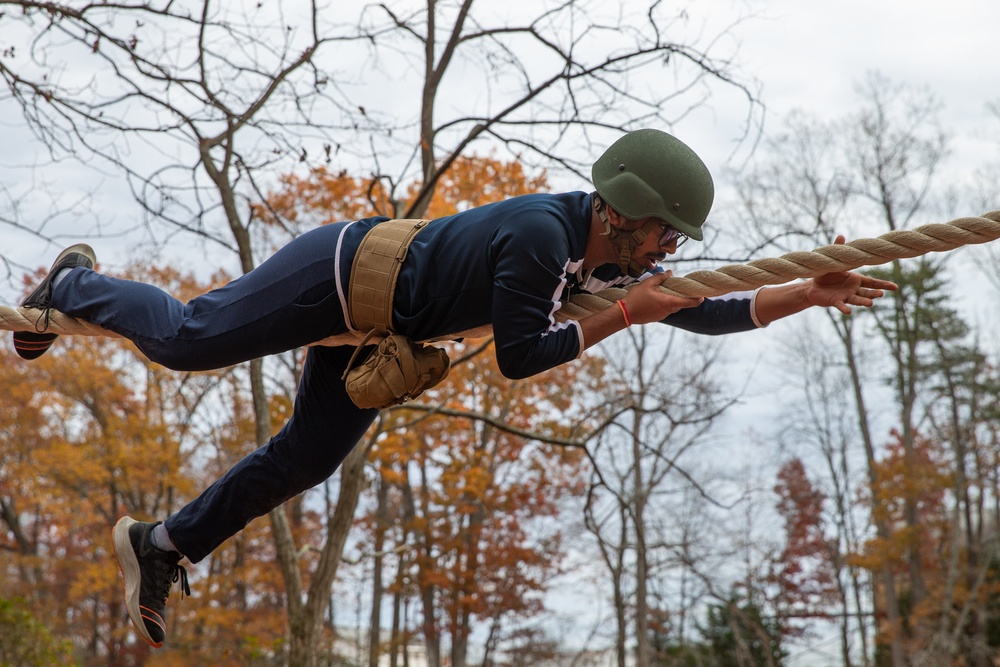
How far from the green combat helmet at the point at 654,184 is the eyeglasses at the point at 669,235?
0.13 ft

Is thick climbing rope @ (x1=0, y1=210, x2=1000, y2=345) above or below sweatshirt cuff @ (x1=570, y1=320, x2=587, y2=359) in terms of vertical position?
above

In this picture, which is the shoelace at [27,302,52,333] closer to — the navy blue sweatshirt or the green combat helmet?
the navy blue sweatshirt

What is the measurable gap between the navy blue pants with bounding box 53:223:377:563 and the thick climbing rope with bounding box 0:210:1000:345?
16 centimetres

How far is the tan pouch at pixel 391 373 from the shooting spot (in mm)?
2576

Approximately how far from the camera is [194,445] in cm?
1694

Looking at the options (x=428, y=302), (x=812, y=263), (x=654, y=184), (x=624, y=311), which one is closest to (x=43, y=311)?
(x=428, y=302)

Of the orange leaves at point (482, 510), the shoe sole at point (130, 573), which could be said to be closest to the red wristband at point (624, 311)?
the shoe sole at point (130, 573)

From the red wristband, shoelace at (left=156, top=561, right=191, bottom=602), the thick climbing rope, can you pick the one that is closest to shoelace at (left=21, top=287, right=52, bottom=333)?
shoelace at (left=156, top=561, right=191, bottom=602)

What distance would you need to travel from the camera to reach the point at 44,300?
10.3 ft

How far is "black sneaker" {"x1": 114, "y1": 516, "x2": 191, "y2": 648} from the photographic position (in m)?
3.05

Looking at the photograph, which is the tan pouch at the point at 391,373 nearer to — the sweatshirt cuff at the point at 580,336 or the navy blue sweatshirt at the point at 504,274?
the navy blue sweatshirt at the point at 504,274

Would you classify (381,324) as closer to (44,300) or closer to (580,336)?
(580,336)

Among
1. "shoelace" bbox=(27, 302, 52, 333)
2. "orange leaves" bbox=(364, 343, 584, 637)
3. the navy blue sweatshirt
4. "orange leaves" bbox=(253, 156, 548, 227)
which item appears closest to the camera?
the navy blue sweatshirt

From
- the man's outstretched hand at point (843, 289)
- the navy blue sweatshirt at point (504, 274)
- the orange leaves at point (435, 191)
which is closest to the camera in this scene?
the navy blue sweatshirt at point (504, 274)
